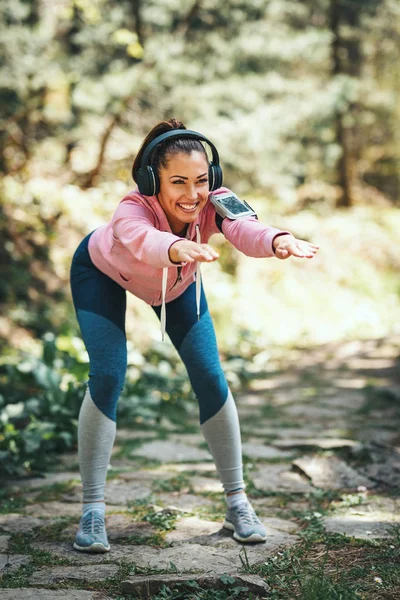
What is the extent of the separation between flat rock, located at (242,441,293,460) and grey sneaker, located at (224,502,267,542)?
127 cm

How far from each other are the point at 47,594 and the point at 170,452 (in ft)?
6.96

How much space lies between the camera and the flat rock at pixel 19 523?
108 inches

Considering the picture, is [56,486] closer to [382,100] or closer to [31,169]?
[31,169]

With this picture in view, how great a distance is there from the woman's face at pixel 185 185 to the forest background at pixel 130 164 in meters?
1.99

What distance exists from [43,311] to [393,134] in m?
15.1

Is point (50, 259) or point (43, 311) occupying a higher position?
point (50, 259)

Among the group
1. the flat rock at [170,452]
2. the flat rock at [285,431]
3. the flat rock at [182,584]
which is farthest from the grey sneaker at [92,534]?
the flat rock at [285,431]

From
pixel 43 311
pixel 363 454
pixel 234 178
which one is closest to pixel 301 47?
pixel 234 178

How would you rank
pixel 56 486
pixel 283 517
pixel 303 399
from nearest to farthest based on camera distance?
pixel 283 517, pixel 56 486, pixel 303 399

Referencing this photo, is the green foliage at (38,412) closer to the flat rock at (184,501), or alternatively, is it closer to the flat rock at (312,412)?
the flat rock at (184,501)

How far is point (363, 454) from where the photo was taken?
151 inches

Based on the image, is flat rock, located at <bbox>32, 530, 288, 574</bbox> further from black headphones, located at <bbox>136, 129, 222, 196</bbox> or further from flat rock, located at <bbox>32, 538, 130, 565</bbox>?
black headphones, located at <bbox>136, 129, 222, 196</bbox>

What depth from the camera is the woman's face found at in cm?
246

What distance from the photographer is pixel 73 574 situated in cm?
229
